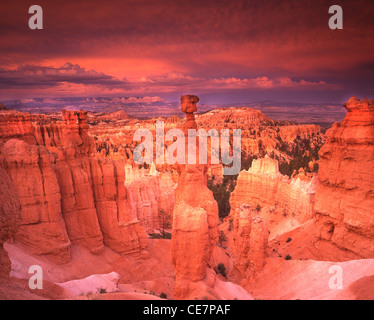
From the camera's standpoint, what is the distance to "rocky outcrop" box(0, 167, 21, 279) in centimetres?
647

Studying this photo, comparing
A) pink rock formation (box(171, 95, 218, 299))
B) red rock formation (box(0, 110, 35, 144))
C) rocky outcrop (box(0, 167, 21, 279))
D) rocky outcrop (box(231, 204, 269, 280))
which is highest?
red rock formation (box(0, 110, 35, 144))

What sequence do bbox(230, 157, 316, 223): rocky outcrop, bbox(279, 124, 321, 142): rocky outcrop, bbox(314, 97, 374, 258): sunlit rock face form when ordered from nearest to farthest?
bbox(314, 97, 374, 258): sunlit rock face → bbox(230, 157, 316, 223): rocky outcrop → bbox(279, 124, 321, 142): rocky outcrop

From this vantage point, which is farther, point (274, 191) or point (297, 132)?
point (297, 132)

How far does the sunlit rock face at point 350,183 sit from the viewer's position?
47.8 ft

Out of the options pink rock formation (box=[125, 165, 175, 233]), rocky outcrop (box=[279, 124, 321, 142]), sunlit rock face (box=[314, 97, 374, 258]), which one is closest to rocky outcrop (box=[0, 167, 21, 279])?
sunlit rock face (box=[314, 97, 374, 258])

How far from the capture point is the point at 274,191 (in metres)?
33.1

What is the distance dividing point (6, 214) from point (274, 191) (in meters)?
30.9

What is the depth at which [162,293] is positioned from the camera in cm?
1420

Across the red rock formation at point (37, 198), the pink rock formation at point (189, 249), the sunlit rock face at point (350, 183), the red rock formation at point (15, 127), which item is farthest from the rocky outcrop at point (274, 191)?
the red rock formation at point (15, 127)

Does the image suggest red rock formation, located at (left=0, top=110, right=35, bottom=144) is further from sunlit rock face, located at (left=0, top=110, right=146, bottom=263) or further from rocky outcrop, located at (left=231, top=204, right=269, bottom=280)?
rocky outcrop, located at (left=231, top=204, right=269, bottom=280)

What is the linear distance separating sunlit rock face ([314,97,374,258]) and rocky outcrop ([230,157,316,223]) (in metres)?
9.90

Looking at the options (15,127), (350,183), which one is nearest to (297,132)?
(350,183)

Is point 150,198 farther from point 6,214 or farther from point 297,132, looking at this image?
point 297,132

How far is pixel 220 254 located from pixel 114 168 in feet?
42.6
